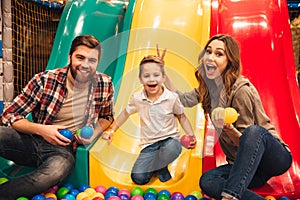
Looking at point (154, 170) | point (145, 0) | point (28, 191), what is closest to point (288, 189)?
point (154, 170)

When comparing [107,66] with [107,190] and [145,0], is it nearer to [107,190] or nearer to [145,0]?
[145,0]

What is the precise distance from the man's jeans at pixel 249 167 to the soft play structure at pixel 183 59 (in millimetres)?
141

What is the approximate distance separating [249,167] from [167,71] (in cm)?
93

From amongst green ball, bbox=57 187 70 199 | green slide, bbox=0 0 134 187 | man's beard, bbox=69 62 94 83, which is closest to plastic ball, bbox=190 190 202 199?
green ball, bbox=57 187 70 199

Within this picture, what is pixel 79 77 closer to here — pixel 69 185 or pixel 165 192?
pixel 69 185

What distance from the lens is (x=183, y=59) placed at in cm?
237

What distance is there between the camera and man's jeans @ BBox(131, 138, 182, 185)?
1.75 m

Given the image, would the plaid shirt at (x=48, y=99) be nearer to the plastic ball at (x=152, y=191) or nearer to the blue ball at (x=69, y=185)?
the blue ball at (x=69, y=185)

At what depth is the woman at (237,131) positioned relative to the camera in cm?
135

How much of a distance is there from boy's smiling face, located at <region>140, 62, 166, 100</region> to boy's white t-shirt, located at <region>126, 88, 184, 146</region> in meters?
0.03

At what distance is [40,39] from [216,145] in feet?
7.85

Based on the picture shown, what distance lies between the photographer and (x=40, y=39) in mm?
3635

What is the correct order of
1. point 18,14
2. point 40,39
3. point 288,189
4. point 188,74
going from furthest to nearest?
point 40,39 → point 18,14 → point 188,74 → point 288,189

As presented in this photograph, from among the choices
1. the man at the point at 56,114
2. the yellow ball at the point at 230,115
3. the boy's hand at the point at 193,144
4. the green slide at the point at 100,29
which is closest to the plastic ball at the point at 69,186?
the man at the point at 56,114
